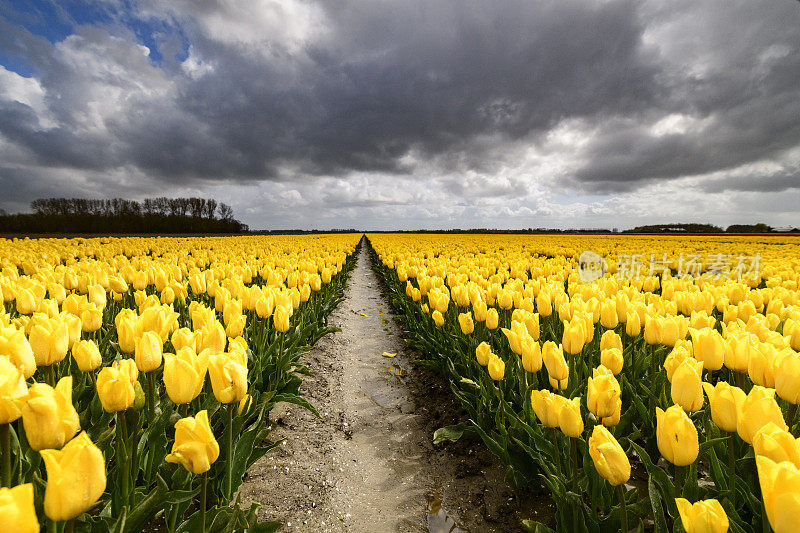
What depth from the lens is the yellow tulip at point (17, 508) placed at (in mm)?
905

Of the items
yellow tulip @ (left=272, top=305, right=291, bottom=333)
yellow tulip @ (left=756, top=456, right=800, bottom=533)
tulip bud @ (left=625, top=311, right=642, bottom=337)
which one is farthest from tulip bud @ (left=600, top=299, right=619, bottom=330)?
yellow tulip @ (left=272, top=305, right=291, bottom=333)

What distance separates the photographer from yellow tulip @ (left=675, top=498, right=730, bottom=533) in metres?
1.17

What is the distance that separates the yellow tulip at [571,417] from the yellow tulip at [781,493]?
740 millimetres

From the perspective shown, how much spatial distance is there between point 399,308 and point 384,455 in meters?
6.24

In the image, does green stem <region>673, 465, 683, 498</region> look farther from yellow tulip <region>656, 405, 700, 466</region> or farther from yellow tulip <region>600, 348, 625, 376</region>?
yellow tulip <region>600, 348, 625, 376</region>

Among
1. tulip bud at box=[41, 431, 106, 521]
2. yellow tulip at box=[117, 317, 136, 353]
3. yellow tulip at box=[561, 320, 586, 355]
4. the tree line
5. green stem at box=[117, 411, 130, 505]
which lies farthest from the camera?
the tree line

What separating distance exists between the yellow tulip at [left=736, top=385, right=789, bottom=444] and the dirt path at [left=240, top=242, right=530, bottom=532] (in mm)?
1769

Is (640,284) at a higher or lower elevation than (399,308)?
higher

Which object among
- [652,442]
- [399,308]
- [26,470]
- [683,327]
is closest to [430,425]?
[652,442]

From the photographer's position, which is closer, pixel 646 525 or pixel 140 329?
pixel 646 525

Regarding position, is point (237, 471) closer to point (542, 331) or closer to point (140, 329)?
point (140, 329)

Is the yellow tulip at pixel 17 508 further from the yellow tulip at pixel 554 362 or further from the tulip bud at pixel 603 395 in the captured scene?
the yellow tulip at pixel 554 362

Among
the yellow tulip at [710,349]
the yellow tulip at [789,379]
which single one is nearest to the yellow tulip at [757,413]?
the yellow tulip at [789,379]

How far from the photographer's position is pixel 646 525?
217cm
